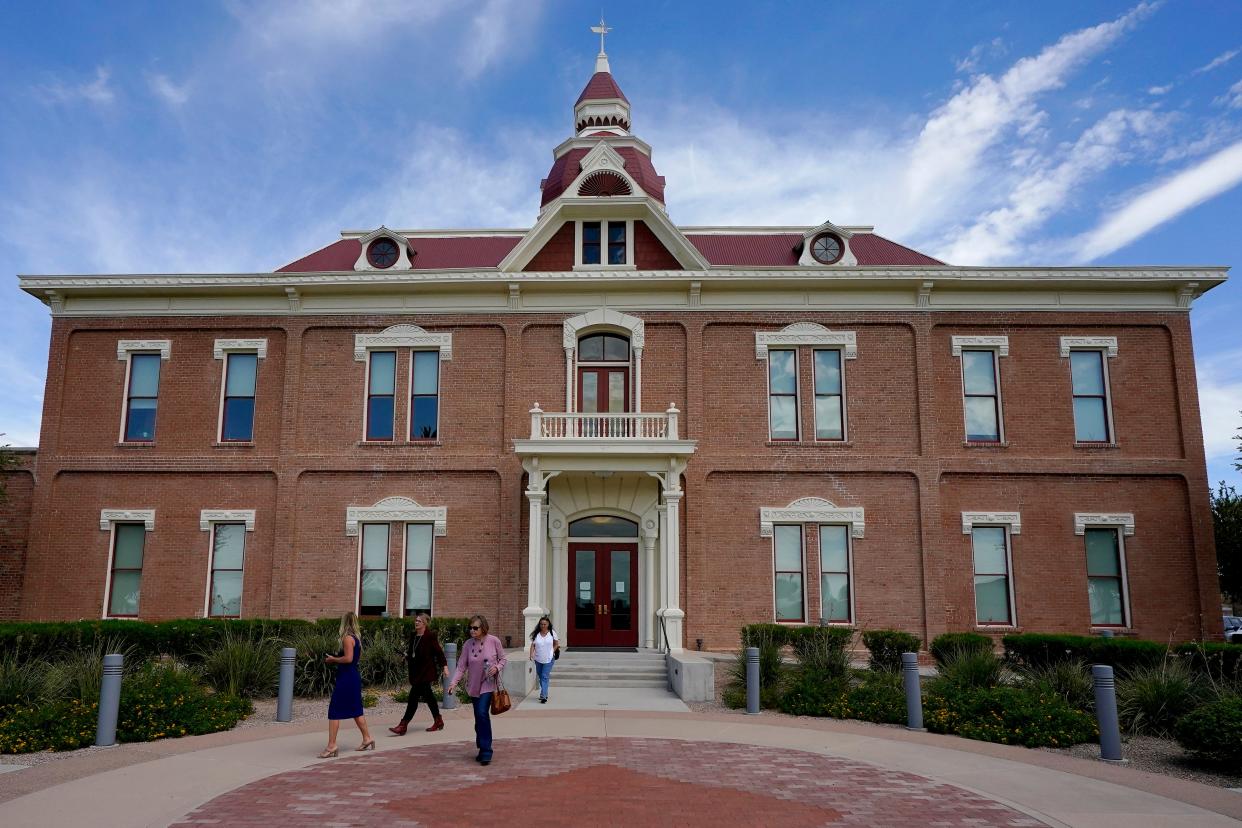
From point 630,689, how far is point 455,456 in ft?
23.6

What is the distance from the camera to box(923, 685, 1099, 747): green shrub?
39.4 ft

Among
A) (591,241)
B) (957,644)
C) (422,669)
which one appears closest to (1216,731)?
(957,644)

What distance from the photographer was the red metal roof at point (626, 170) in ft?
79.4

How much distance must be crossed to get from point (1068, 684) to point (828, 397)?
9.12m

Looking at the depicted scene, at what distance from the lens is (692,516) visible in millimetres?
20672

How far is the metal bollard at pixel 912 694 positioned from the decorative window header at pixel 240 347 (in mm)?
16523

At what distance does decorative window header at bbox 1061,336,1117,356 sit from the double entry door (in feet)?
37.6

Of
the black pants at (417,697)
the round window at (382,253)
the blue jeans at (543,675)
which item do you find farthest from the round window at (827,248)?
the black pants at (417,697)

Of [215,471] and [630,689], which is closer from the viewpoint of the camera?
[630,689]

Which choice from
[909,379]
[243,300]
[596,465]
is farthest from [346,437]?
[909,379]

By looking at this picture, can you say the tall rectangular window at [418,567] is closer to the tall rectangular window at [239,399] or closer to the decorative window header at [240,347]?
the tall rectangular window at [239,399]

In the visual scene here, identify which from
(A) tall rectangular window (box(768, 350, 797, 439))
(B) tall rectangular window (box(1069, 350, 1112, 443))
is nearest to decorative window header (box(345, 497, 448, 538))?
(A) tall rectangular window (box(768, 350, 797, 439))

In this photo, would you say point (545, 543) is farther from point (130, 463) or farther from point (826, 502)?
point (130, 463)

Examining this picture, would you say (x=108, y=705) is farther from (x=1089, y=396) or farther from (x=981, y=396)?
(x=1089, y=396)
